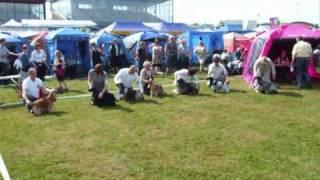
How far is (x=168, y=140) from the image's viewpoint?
752 cm

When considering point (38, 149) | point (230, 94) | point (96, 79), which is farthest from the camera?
point (230, 94)

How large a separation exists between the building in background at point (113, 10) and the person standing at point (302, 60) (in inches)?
2300

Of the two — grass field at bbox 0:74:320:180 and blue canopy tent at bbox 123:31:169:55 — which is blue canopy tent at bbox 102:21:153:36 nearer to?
blue canopy tent at bbox 123:31:169:55

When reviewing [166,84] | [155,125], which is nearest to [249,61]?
[166,84]

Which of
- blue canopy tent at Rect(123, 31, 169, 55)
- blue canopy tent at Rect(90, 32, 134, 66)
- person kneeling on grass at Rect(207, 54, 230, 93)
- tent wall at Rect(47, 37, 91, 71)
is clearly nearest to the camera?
person kneeling on grass at Rect(207, 54, 230, 93)

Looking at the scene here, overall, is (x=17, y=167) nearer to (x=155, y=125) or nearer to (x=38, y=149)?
(x=38, y=149)

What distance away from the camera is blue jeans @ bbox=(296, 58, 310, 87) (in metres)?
13.5

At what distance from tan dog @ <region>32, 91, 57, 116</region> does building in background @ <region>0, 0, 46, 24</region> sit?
54452 mm

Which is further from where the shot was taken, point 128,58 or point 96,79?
point 128,58

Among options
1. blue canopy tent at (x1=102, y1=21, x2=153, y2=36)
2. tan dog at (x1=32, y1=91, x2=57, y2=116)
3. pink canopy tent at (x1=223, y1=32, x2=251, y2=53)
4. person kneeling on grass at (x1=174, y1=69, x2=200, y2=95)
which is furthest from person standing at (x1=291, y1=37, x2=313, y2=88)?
blue canopy tent at (x1=102, y1=21, x2=153, y2=36)

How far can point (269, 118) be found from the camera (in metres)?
9.20

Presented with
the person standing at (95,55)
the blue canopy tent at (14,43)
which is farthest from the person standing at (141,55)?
the blue canopy tent at (14,43)

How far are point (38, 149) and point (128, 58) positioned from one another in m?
13.4

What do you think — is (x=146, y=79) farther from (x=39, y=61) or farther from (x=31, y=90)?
(x=39, y=61)
